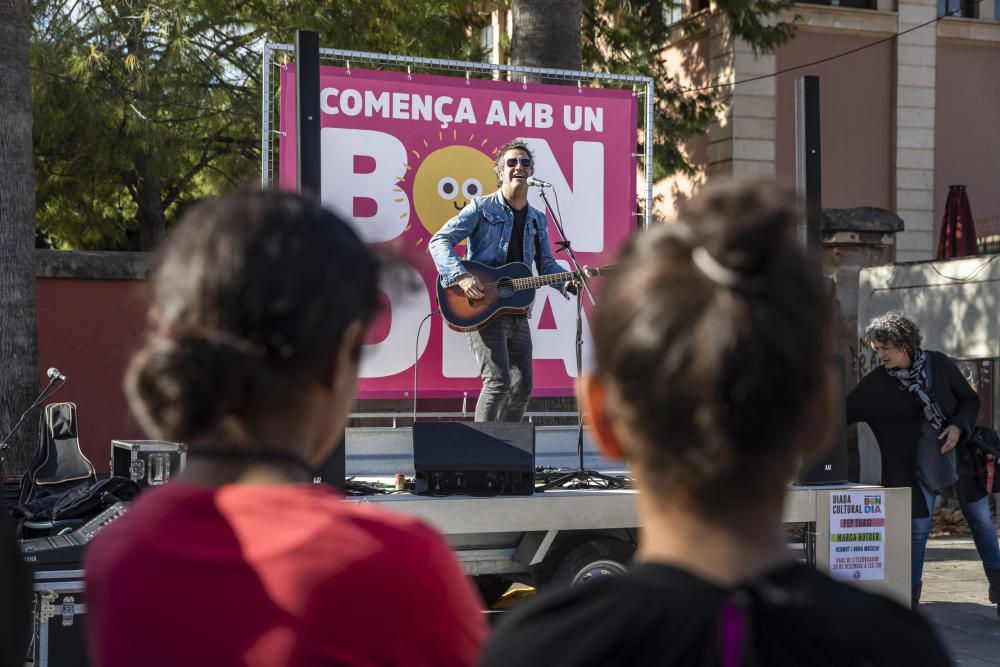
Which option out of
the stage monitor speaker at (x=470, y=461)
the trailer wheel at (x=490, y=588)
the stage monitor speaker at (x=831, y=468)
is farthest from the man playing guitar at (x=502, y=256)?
the stage monitor speaker at (x=831, y=468)

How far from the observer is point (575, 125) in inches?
294

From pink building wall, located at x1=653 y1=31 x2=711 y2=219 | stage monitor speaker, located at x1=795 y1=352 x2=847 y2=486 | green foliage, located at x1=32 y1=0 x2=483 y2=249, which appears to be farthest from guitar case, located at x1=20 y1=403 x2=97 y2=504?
pink building wall, located at x1=653 y1=31 x2=711 y2=219

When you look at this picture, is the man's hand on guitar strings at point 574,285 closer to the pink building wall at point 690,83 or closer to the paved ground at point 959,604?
the paved ground at point 959,604

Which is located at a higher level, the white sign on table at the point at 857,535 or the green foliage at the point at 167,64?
the green foliage at the point at 167,64

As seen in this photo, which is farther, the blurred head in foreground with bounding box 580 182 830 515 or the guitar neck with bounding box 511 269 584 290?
the guitar neck with bounding box 511 269 584 290

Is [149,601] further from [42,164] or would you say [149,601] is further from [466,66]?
[42,164]

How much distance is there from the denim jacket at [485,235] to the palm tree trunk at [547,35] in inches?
119

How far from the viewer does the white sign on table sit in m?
5.79

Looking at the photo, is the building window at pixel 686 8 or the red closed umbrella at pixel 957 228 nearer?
the red closed umbrella at pixel 957 228

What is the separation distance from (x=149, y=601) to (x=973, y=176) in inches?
754

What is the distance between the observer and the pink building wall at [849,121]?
1797 cm

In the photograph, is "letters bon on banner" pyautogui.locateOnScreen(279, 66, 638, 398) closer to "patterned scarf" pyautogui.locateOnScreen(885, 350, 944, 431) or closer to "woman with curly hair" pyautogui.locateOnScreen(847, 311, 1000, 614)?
"woman with curly hair" pyautogui.locateOnScreen(847, 311, 1000, 614)

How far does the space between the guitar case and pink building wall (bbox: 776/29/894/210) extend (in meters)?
14.1

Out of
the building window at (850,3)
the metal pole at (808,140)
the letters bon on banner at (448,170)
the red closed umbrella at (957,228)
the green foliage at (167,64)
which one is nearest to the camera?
the metal pole at (808,140)
